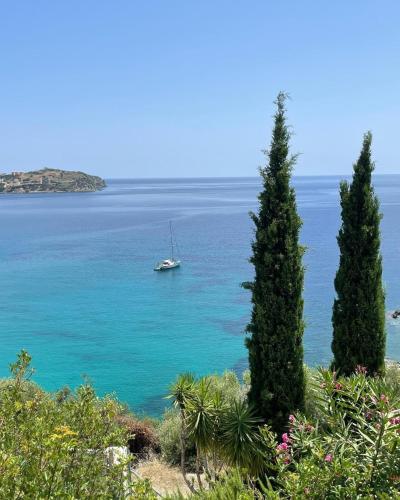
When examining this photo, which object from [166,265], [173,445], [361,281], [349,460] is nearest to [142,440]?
[173,445]

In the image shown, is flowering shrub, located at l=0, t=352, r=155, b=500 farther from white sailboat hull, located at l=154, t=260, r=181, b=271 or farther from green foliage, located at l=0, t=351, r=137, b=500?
white sailboat hull, located at l=154, t=260, r=181, b=271

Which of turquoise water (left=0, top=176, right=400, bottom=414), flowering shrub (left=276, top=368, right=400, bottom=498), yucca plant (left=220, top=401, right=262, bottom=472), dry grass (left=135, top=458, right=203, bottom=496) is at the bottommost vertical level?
turquoise water (left=0, top=176, right=400, bottom=414)

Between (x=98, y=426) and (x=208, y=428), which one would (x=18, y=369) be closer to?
(x=98, y=426)

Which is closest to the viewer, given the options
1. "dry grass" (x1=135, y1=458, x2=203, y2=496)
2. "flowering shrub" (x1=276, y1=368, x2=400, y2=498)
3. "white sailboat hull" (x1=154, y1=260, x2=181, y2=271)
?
"flowering shrub" (x1=276, y1=368, x2=400, y2=498)

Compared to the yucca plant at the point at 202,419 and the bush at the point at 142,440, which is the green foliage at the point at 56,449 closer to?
the yucca plant at the point at 202,419

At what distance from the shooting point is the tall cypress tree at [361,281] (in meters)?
12.7

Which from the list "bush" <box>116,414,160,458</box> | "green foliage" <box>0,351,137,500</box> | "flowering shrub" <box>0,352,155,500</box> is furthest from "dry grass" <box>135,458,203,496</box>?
"green foliage" <box>0,351,137,500</box>

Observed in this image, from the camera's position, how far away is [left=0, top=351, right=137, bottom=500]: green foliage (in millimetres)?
4344

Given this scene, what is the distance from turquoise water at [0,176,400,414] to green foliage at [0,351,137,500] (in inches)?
644

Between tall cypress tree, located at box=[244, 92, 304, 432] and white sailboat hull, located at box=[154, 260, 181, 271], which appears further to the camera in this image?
white sailboat hull, located at box=[154, 260, 181, 271]

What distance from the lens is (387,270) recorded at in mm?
50438

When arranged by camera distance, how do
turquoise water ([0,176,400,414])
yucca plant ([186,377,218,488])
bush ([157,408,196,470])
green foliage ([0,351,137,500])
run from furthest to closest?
turquoise water ([0,176,400,414])
bush ([157,408,196,470])
yucca plant ([186,377,218,488])
green foliage ([0,351,137,500])

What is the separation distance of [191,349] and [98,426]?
27.3m

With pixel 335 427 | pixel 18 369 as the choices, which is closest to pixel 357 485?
pixel 335 427
